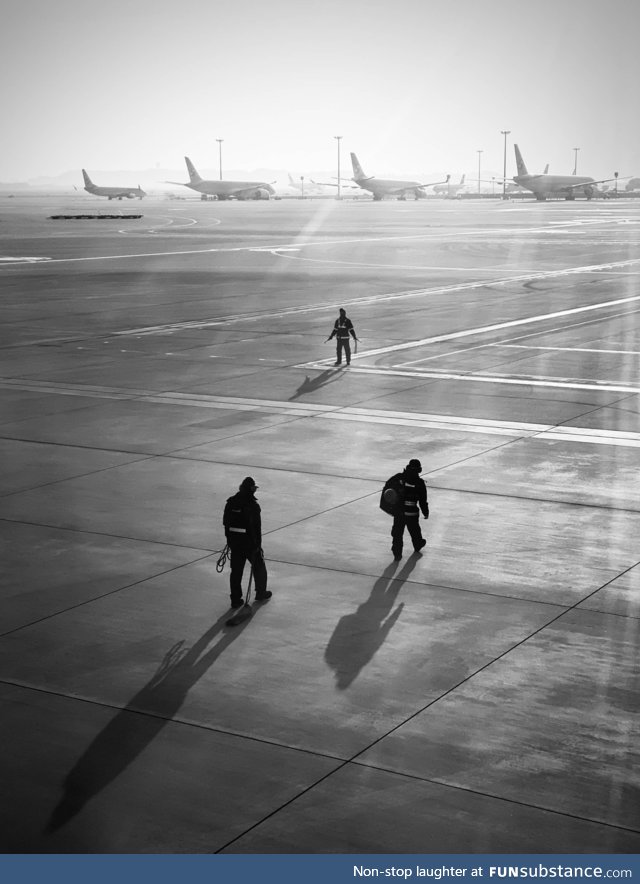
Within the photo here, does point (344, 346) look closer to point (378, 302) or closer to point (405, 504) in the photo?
point (378, 302)

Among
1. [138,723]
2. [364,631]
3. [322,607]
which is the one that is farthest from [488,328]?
[138,723]

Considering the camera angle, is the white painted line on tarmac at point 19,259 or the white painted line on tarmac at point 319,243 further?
the white painted line on tarmac at point 319,243

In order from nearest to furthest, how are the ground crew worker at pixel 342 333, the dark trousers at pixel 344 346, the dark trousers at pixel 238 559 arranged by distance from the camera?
the dark trousers at pixel 238 559
the ground crew worker at pixel 342 333
the dark trousers at pixel 344 346

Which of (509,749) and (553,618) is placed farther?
(553,618)

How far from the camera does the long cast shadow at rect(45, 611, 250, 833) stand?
9.09m

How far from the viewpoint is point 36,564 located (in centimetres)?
1469

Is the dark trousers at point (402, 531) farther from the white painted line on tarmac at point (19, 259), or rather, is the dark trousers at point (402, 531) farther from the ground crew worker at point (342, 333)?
the white painted line on tarmac at point (19, 259)

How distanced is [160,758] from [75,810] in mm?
972

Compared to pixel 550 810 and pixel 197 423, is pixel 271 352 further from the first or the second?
pixel 550 810

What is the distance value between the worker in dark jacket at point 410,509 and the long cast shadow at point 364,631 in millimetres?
730

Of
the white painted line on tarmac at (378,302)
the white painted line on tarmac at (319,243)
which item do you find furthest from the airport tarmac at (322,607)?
the white painted line on tarmac at (319,243)

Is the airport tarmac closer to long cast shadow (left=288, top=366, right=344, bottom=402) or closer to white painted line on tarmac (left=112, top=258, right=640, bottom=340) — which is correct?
long cast shadow (left=288, top=366, right=344, bottom=402)

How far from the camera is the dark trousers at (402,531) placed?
14.8 metres

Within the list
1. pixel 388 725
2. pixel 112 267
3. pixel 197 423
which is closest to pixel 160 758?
pixel 388 725
